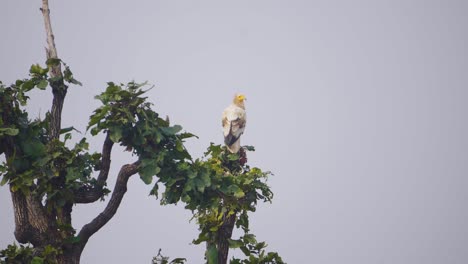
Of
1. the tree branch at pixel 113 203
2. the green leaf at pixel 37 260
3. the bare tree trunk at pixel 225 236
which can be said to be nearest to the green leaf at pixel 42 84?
the tree branch at pixel 113 203

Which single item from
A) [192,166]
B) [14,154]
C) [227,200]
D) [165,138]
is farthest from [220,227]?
[14,154]

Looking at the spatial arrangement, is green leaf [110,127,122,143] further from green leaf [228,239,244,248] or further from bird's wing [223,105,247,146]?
bird's wing [223,105,247,146]

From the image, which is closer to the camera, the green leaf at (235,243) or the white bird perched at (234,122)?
the green leaf at (235,243)

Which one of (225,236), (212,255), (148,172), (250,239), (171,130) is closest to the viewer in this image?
(148,172)

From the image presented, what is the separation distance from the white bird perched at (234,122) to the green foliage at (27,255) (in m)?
6.65

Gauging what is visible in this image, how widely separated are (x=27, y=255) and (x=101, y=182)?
1.66m

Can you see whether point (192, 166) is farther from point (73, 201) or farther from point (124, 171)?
point (73, 201)

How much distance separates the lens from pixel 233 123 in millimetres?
16266

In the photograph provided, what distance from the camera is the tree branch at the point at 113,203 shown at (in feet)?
30.6

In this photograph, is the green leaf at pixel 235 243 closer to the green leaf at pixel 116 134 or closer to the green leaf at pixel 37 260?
the green leaf at pixel 116 134

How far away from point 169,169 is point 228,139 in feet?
19.6

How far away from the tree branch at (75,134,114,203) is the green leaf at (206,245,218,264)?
2.22 m

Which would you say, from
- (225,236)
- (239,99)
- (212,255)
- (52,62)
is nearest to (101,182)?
(52,62)

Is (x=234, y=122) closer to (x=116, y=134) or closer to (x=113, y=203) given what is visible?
(x=113, y=203)
